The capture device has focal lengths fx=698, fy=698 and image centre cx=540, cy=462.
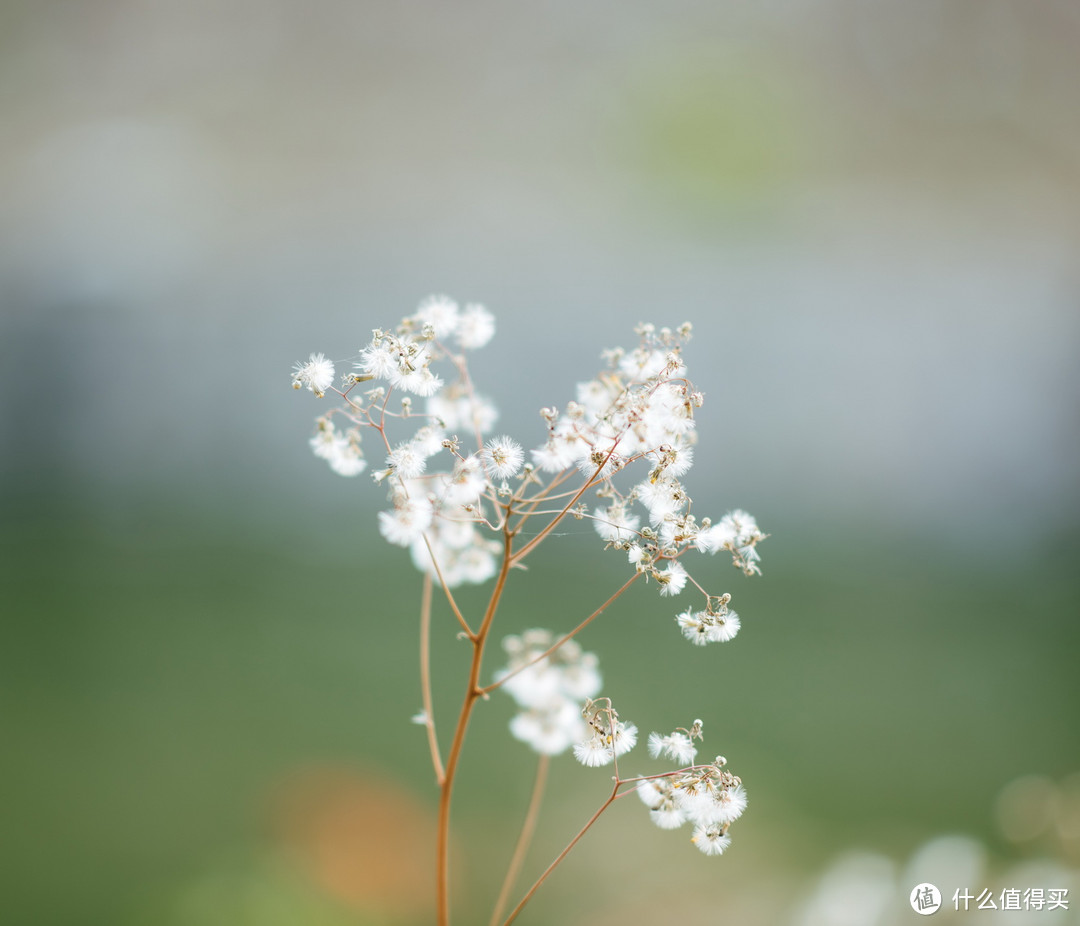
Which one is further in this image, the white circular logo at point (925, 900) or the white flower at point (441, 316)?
the white circular logo at point (925, 900)

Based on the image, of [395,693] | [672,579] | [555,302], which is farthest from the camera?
[555,302]

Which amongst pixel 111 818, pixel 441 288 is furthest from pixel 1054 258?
pixel 111 818

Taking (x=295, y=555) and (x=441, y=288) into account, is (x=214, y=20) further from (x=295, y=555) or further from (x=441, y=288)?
(x=295, y=555)

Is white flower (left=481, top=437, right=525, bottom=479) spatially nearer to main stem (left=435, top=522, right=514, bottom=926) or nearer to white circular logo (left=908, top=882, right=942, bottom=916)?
main stem (left=435, top=522, right=514, bottom=926)

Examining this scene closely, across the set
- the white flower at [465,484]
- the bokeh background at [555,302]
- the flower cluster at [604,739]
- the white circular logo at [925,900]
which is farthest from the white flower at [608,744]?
the bokeh background at [555,302]

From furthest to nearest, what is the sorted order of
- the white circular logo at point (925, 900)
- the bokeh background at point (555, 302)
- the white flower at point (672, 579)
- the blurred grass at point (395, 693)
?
the bokeh background at point (555, 302) < the blurred grass at point (395, 693) < the white circular logo at point (925, 900) < the white flower at point (672, 579)

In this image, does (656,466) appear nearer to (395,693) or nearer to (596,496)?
(596,496)

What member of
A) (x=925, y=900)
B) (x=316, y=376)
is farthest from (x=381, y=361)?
(x=925, y=900)

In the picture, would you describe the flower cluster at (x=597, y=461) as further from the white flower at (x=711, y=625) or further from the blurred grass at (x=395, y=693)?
the blurred grass at (x=395, y=693)
